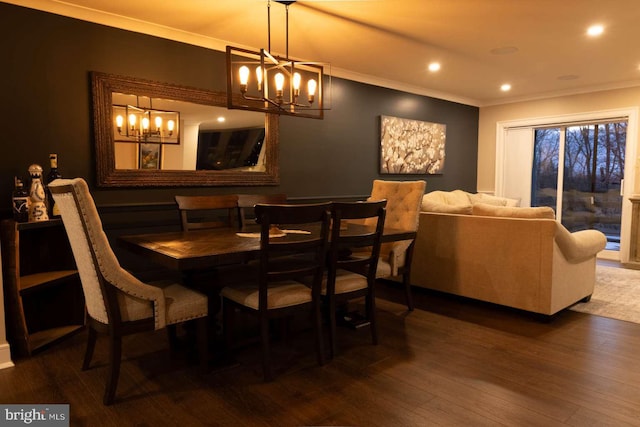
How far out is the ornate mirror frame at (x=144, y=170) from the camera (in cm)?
340

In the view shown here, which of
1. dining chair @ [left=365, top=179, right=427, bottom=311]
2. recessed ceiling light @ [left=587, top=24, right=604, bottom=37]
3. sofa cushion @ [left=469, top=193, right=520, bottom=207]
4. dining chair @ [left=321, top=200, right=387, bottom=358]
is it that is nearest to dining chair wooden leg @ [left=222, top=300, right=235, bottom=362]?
dining chair @ [left=321, top=200, right=387, bottom=358]

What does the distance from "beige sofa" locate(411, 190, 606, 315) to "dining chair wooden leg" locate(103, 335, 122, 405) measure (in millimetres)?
2815

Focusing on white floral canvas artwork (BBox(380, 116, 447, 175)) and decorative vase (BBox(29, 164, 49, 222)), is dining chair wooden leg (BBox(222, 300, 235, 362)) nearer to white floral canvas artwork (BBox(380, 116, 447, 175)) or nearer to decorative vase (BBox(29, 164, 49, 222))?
decorative vase (BBox(29, 164, 49, 222))

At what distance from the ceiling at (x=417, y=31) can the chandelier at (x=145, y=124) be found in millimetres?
672

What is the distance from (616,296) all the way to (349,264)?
9.95ft

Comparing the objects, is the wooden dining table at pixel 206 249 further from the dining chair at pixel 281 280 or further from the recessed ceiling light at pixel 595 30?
the recessed ceiling light at pixel 595 30

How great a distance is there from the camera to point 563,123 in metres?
6.34

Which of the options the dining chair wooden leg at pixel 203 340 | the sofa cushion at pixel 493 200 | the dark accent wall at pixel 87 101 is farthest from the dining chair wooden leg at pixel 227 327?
the sofa cushion at pixel 493 200

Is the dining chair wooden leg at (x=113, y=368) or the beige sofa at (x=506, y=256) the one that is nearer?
the dining chair wooden leg at (x=113, y=368)

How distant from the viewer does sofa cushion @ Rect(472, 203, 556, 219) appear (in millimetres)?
3324

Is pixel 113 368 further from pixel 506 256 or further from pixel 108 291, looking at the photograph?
pixel 506 256

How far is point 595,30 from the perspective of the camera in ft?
12.1

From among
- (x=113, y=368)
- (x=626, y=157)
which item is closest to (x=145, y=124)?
(x=113, y=368)

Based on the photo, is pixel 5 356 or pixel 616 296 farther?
pixel 616 296
